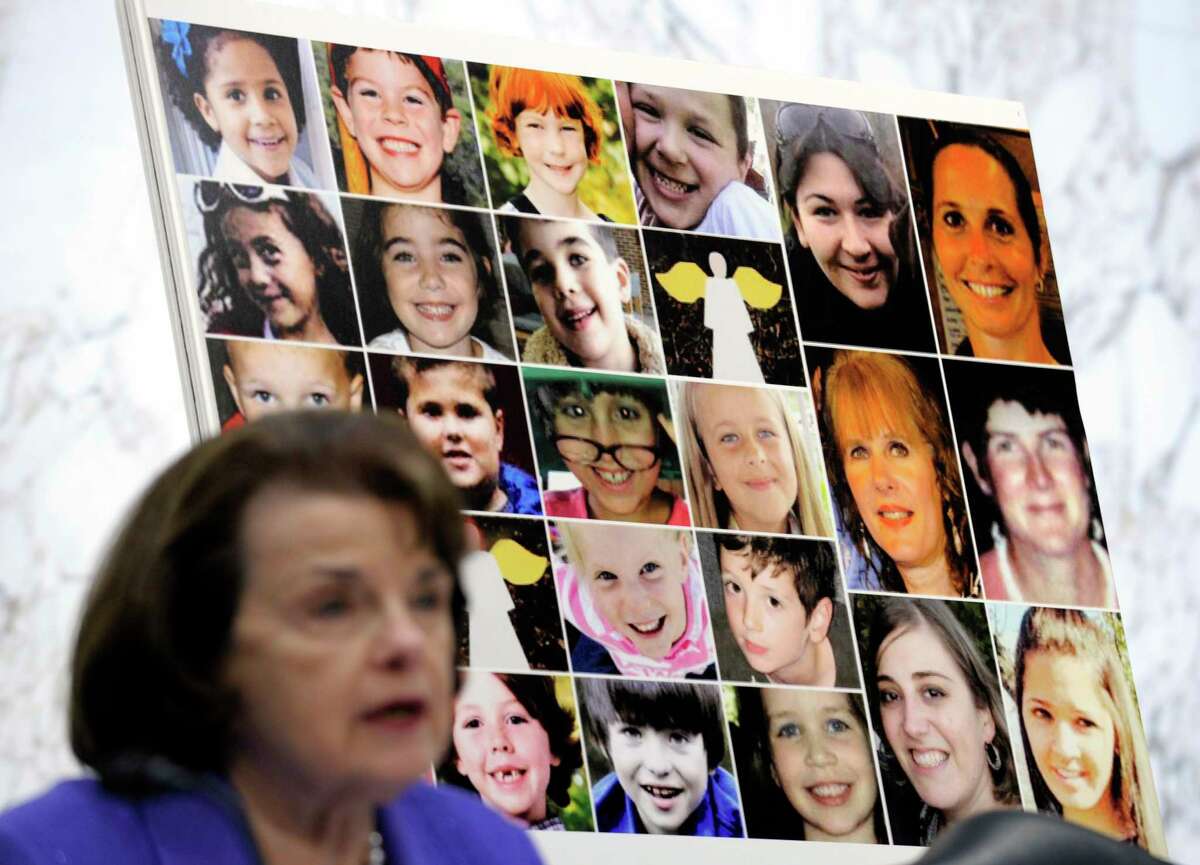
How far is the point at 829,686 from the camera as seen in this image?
3.45m

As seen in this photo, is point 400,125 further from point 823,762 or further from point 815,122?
point 823,762

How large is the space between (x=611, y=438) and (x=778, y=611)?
1.27ft

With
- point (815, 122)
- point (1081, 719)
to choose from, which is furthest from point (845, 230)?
point (1081, 719)

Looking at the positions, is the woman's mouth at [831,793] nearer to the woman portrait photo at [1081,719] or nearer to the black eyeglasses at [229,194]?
the woman portrait photo at [1081,719]

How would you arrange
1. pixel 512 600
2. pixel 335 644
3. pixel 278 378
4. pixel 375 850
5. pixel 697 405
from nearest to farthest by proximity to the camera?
pixel 335 644
pixel 375 850
pixel 278 378
pixel 512 600
pixel 697 405

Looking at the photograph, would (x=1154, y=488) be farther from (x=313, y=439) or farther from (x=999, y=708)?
(x=313, y=439)

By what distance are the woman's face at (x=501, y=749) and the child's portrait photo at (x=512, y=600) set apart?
50 mm

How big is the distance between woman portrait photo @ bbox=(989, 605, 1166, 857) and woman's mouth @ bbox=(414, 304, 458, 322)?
41.9 inches

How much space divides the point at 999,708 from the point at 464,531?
238 cm

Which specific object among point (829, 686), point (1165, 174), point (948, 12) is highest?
point (948, 12)

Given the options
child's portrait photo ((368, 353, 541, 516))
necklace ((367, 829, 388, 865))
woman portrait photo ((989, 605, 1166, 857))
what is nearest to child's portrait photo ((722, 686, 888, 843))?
woman portrait photo ((989, 605, 1166, 857))

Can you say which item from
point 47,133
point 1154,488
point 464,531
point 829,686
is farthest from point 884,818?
point 464,531

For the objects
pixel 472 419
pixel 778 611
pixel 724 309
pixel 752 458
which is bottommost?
pixel 778 611

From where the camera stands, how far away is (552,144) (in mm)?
3494
